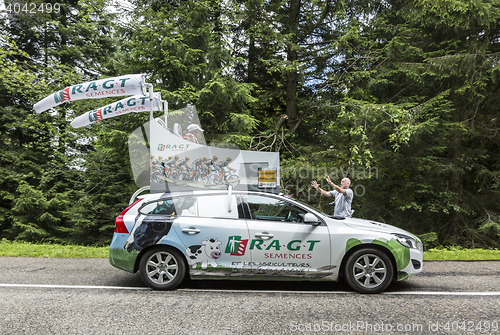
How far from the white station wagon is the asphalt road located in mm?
261

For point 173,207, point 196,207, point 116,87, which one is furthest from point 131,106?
point 196,207

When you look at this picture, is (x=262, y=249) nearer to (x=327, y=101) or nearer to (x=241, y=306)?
(x=241, y=306)

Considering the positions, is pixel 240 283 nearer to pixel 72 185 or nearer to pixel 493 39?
pixel 493 39

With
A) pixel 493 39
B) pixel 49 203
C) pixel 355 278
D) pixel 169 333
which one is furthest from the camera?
pixel 49 203

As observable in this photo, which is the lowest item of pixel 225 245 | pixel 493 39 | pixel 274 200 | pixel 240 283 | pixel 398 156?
pixel 240 283

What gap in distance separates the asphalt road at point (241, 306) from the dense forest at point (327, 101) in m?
5.02

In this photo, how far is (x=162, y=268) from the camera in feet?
15.2

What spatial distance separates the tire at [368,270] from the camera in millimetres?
4453

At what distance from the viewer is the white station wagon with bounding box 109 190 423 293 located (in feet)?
14.8

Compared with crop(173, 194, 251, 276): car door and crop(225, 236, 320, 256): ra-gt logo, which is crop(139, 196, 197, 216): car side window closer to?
crop(173, 194, 251, 276): car door

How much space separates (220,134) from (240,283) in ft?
23.5

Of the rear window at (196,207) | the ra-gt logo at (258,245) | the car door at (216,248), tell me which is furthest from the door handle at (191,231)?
the ra-gt logo at (258,245)

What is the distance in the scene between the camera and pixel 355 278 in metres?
4.49

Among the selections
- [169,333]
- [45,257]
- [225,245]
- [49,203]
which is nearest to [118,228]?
[225,245]
